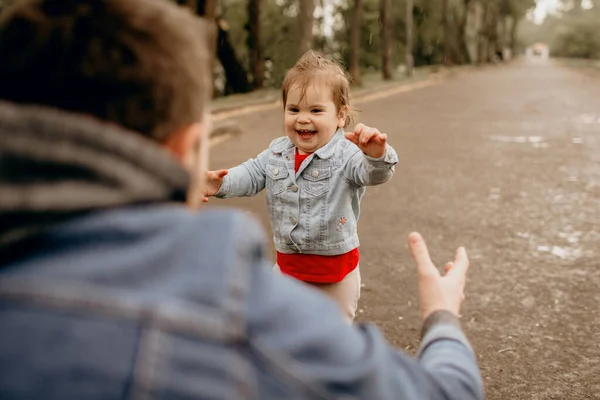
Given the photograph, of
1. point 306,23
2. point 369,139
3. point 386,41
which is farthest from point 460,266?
point 386,41

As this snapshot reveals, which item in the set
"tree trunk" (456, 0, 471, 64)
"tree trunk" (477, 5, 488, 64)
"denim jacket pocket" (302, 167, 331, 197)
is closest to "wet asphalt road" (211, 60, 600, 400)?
"denim jacket pocket" (302, 167, 331, 197)

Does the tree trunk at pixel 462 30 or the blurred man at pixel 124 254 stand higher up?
the blurred man at pixel 124 254

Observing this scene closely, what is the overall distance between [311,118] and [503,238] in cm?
292

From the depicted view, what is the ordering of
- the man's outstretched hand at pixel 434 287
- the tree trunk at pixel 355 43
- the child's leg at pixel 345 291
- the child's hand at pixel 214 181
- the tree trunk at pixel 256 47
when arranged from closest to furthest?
the man's outstretched hand at pixel 434 287, the child's hand at pixel 214 181, the child's leg at pixel 345 291, the tree trunk at pixel 256 47, the tree trunk at pixel 355 43

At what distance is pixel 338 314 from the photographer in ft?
3.65

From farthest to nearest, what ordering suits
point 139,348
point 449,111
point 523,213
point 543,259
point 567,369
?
point 449,111
point 523,213
point 543,259
point 567,369
point 139,348

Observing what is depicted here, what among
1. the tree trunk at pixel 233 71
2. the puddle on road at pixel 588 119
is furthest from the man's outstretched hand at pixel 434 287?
the tree trunk at pixel 233 71

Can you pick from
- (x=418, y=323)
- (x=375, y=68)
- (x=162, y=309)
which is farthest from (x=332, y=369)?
(x=375, y=68)

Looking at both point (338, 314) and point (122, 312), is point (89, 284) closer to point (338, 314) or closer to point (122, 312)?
point (122, 312)

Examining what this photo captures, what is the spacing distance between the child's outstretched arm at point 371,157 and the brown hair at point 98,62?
4.96 feet

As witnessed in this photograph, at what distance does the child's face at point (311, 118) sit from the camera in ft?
9.86

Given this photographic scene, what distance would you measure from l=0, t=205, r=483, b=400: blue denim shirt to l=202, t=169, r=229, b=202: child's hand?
1.83m

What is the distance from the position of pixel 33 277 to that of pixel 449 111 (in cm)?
1587

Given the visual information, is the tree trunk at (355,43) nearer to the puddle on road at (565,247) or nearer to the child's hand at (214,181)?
the puddle on road at (565,247)
